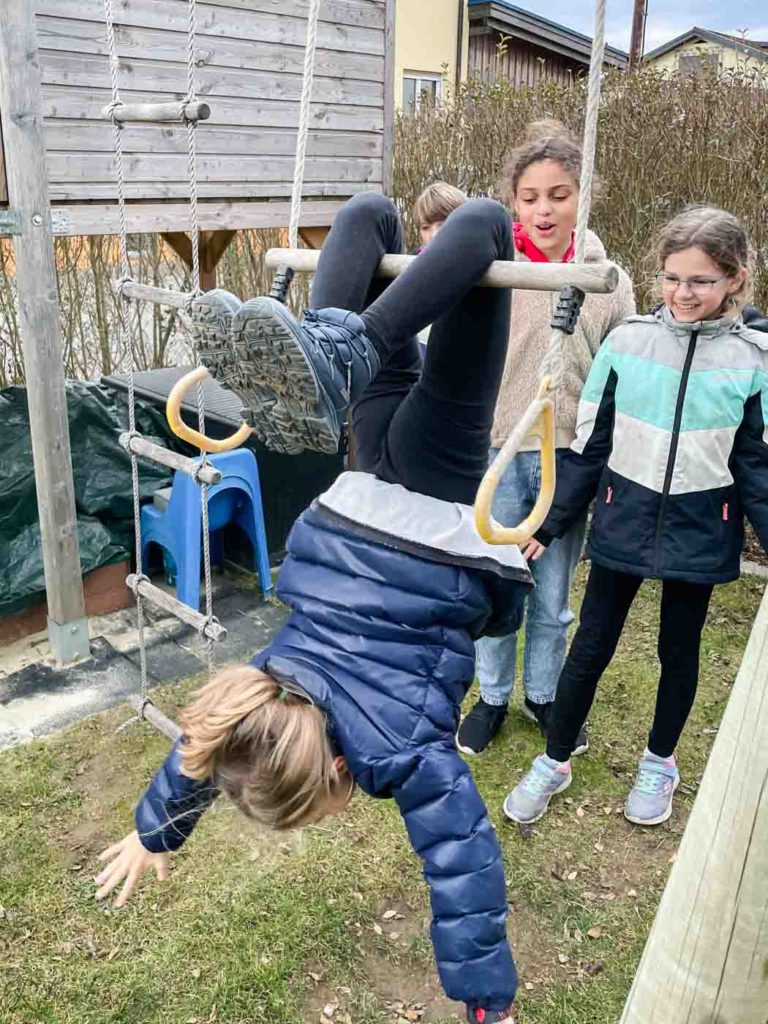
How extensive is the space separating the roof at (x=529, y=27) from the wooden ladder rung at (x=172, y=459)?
14567 mm

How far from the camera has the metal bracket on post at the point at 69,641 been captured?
3.80m

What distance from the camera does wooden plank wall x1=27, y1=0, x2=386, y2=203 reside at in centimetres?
348

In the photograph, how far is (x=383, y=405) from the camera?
6.55 feet

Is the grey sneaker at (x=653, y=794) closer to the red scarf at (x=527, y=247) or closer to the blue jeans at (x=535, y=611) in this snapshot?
the blue jeans at (x=535, y=611)

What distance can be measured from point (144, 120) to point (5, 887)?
226cm

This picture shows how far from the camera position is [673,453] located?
2414 millimetres

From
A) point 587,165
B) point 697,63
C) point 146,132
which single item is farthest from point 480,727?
point 697,63

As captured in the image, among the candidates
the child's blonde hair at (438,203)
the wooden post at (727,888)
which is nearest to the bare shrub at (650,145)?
the child's blonde hair at (438,203)

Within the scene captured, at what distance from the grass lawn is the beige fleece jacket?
1190mm

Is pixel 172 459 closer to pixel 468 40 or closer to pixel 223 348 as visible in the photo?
pixel 223 348

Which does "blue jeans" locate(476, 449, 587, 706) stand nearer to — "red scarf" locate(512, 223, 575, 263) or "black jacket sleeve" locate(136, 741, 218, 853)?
"red scarf" locate(512, 223, 575, 263)

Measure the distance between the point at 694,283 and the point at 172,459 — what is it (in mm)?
1677

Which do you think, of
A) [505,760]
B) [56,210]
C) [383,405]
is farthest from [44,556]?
[383,405]

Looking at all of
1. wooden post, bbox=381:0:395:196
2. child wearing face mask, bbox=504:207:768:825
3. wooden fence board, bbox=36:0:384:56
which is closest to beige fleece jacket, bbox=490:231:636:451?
child wearing face mask, bbox=504:207:768:825
